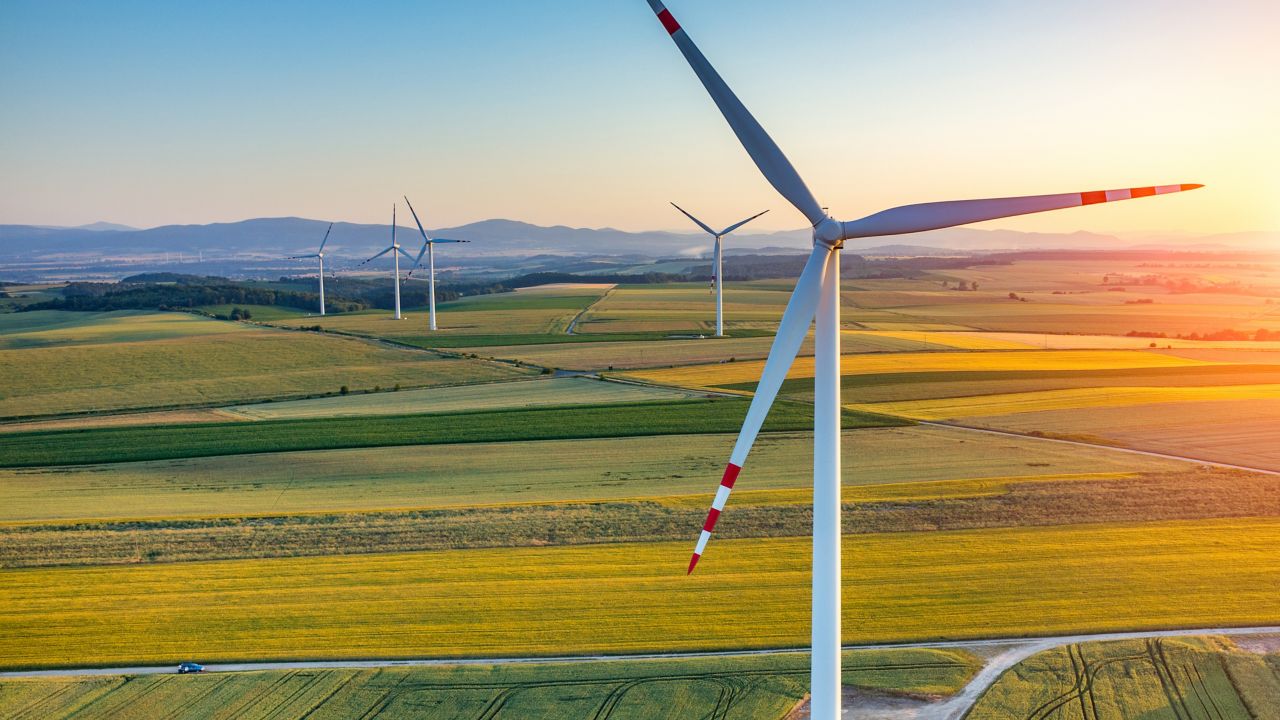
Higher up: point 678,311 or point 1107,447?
point 678,311

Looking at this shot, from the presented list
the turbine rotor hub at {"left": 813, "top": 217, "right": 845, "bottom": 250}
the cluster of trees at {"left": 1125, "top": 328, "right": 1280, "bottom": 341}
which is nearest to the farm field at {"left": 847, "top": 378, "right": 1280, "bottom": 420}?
the cluster of trees at {"left": 1125, "top": 328, "right": 1280, "bottom": 341}

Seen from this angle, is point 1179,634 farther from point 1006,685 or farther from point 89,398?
point 89,398

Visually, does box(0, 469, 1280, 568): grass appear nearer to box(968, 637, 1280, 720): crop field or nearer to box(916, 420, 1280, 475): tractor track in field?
box(916, 420, 1280, 475): tractor track in field

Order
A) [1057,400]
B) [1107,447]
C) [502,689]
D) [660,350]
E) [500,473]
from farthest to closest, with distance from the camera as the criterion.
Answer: [660,350], [1057,400], [1107,447], [500,473], [502,689]

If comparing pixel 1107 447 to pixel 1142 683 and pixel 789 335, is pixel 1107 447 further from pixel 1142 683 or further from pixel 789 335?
pixel 789 335

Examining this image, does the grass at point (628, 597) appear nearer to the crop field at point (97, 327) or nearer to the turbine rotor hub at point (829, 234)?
the turbine rotor hub at point (829, 234)

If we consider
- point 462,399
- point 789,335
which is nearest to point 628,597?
point 789,335
